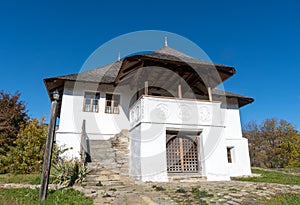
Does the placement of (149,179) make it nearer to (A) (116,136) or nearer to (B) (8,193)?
(A) (116,136)

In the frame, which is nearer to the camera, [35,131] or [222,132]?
[222,132]

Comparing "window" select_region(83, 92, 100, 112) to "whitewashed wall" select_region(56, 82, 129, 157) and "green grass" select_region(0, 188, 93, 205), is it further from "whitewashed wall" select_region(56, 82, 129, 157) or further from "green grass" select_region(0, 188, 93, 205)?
"green grass" select_region(0, 188, 93, 205)

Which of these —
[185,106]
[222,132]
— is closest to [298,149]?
[222,132]

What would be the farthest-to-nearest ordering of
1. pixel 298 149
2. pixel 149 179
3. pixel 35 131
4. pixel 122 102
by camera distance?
pixel 298 149
pixel 122 102
pixel 35 131
pixel 149 179

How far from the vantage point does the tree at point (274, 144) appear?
974 inches

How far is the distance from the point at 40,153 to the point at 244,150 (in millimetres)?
11292

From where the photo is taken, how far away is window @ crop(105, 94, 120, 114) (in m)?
11.7

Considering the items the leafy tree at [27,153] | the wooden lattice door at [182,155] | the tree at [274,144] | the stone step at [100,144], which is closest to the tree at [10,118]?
the leafy tree at [27,153]

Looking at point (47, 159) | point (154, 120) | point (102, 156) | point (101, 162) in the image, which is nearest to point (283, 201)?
point (154, 120)

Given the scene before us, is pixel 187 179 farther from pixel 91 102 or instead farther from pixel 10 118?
pixel 10 118

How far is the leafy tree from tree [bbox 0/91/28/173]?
254cm

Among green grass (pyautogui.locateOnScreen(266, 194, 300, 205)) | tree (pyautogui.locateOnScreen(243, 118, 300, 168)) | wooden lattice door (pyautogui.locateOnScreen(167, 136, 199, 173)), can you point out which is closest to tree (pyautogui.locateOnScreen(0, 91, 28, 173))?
wooden lattice door (pyautogui.locateOnScreen(167, 136, 199, 173))

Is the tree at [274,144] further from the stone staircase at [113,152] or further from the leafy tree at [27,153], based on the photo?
the leafy tree at [27,153]

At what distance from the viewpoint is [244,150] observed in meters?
12.5
